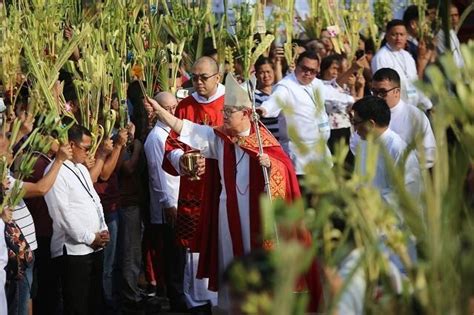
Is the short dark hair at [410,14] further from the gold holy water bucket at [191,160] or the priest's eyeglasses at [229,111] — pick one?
the priest's eyeglasses at [229,111]

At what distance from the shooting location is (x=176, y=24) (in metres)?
10.6

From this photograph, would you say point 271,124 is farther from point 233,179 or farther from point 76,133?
point 76,133

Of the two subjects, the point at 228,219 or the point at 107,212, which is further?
the point at 107,212

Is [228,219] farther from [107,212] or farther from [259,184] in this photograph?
[107,212]

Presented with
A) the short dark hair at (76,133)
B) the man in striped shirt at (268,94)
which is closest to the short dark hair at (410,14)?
the man in striped shirt at (268,94)

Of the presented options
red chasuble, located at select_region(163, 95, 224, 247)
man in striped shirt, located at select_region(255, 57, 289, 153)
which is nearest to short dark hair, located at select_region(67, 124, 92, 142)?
red chasuble, located at select_region(163, 95, 224, 247)

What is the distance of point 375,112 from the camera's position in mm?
7402

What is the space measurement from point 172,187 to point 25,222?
218 centimetres

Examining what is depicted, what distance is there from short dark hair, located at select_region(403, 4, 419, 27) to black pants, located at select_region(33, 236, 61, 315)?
533 cm

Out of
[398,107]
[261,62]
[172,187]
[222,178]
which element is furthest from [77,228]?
[261,62]

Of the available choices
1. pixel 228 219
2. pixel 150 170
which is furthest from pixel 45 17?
pixel 228 219

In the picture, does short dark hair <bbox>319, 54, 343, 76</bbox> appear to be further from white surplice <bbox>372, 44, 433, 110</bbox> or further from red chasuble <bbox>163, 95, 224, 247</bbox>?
red chasuble <bbox>163, 95, 224, 247</bbox>

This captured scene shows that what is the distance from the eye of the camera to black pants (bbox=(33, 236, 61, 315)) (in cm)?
801

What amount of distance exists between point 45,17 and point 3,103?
1704 mm
